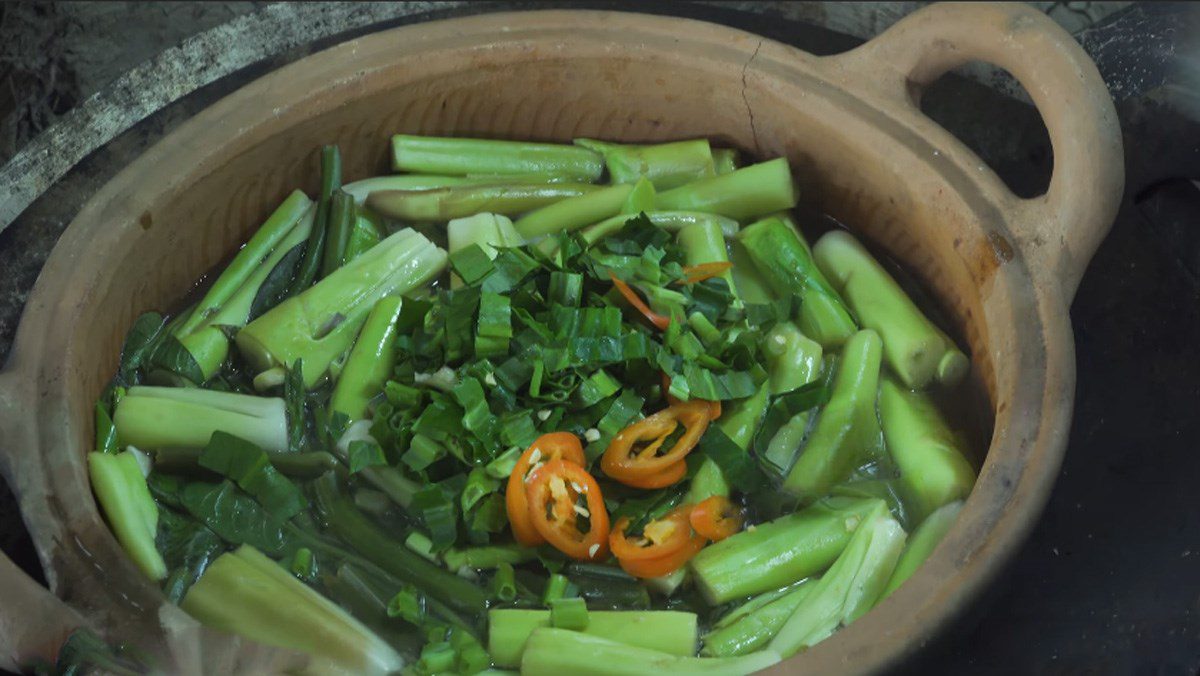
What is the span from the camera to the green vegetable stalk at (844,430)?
2.00m

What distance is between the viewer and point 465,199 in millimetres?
2357

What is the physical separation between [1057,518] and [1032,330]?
347mm

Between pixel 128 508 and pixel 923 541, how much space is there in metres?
1.29

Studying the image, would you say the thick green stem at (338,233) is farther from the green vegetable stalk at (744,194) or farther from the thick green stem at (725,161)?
the thick green stem at (725,161)

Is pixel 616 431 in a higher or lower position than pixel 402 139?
lower

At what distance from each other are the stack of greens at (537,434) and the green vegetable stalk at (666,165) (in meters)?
0.08

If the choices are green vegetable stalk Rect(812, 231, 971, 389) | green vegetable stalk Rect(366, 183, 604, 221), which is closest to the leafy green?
green vegetable stalk Rect(366, 183, 604, 221)

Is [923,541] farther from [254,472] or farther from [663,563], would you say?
[254,472]

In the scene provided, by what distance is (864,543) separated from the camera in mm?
1857

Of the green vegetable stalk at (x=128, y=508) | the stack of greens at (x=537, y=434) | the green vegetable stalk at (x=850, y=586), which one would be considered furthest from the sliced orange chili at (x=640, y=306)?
the green vegetable stalk at (x=128, y=508)

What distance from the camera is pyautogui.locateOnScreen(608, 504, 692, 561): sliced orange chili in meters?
1.84

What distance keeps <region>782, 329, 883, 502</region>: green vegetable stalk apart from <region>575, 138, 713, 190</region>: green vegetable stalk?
556 millimetres

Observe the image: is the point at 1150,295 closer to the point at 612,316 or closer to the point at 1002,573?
the point at 1002,573

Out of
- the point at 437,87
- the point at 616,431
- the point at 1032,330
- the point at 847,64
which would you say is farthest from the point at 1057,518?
the point at 437,87
